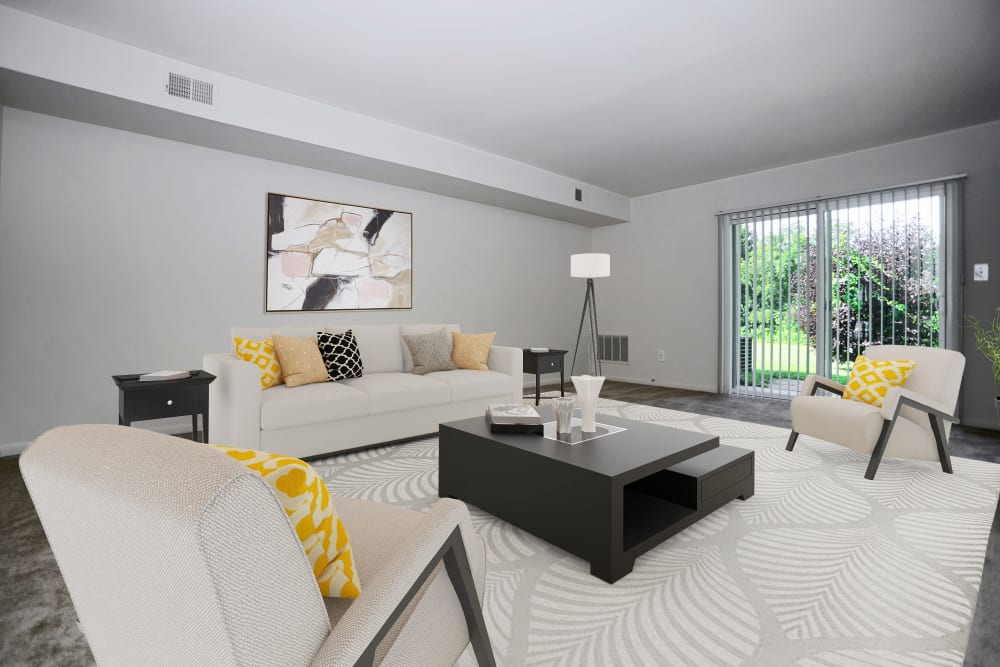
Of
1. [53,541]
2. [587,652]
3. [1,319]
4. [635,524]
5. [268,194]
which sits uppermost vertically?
[268,194]

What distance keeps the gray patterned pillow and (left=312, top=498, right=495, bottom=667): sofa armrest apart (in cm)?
308

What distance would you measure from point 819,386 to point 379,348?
11.0 feet

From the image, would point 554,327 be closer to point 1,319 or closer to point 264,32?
point 264,32

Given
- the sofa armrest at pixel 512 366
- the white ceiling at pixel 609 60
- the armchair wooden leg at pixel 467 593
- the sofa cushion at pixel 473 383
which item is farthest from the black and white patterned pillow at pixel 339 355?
the armchair wooden leg at pixel 467 593

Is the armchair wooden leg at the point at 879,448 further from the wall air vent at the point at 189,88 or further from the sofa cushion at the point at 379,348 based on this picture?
the wall air vent at the point at 189,88

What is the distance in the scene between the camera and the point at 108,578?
720 mm

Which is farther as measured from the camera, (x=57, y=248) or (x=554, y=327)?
(x=554, y=327)

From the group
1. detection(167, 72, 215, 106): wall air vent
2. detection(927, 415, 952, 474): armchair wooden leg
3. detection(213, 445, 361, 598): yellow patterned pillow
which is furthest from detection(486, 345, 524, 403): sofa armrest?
detection(213, 445, 361, 598): yellow patterned pillow

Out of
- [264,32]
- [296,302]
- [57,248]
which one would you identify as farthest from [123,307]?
[264,32]

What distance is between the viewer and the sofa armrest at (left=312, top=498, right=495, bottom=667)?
723 mm

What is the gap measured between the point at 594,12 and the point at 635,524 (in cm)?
276

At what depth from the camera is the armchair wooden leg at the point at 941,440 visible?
289 cm

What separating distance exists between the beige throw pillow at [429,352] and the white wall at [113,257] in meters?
1.07

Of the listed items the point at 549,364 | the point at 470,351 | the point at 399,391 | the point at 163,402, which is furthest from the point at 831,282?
the point at 163,402
